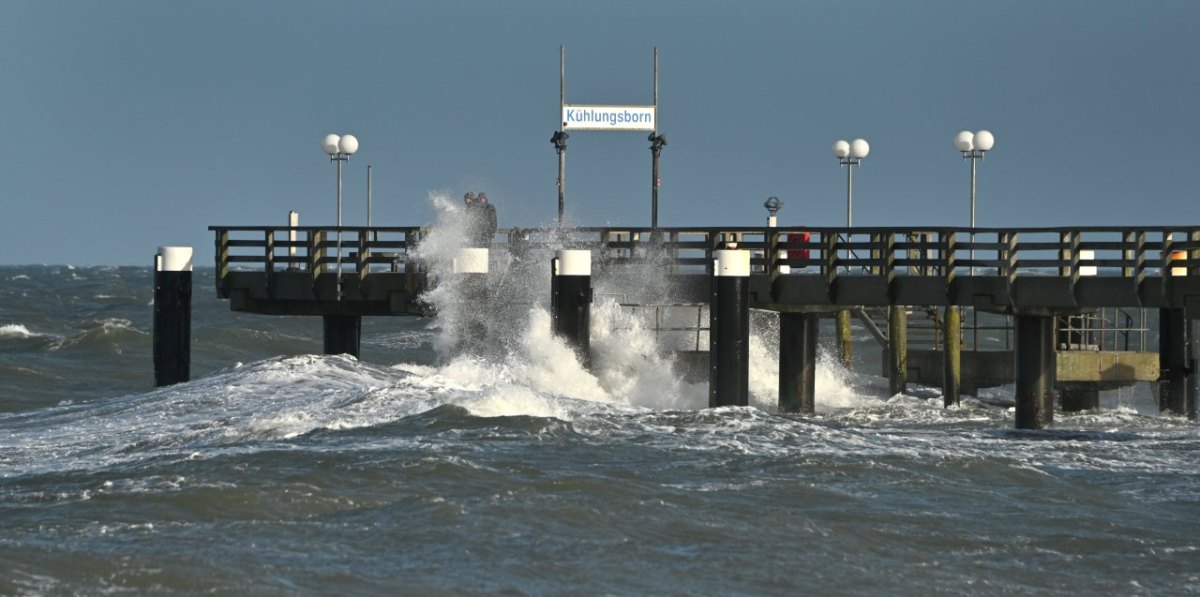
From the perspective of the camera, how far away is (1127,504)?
15852mm

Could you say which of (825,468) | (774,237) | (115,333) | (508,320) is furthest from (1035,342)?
(115,333)

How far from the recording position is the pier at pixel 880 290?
22.3 metres

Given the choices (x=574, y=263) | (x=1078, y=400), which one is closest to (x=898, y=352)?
(x=1078, y=400)

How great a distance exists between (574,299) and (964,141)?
28.2 feet

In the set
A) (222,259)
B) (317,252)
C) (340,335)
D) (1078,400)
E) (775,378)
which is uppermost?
(317,252)

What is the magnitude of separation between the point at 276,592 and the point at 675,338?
64.3 ft

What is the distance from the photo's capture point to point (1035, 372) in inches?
880

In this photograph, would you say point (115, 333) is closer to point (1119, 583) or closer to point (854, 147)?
point (854, 147)

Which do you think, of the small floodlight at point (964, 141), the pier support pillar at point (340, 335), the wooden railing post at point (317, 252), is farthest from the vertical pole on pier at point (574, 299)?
the small floodlight at point (964, 141)

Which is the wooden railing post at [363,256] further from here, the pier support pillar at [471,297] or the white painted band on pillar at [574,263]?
the white painted band on pillar at [574,263]

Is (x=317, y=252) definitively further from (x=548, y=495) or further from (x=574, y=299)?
(x=548, y=495)

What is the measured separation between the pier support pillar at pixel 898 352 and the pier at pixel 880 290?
3cm

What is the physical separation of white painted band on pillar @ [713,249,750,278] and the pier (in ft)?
0.06

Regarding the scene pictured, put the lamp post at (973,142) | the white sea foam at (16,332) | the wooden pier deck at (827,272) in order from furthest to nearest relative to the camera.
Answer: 1. the white sea foam at (16,332)
2. the lamp post at (973,142)
3. the wooden pier deck at (827,272)
